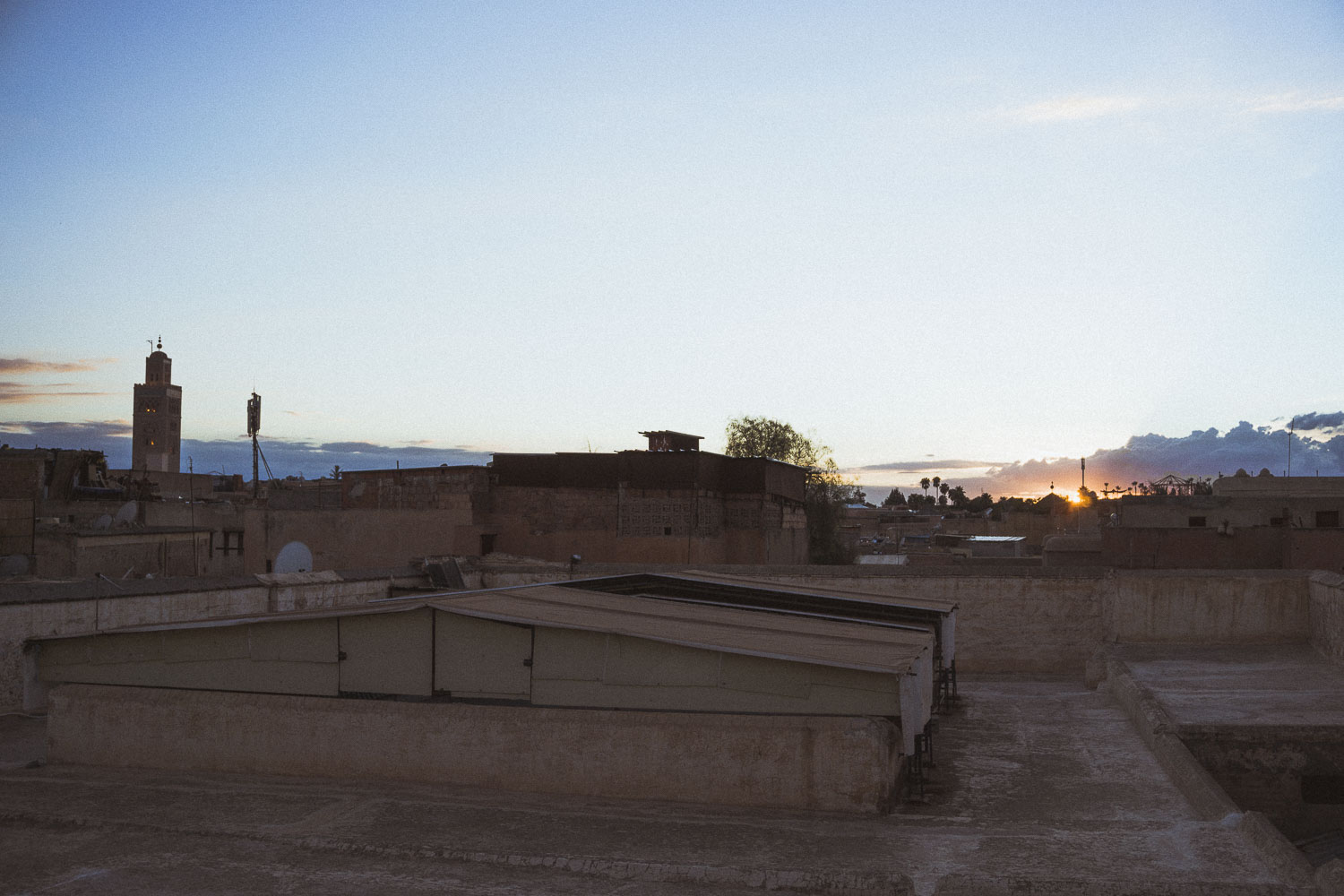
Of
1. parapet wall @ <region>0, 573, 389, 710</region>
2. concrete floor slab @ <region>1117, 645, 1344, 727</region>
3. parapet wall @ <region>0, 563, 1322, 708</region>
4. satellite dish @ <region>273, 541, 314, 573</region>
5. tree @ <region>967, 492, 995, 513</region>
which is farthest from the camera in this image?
tree @ <region>967, 492, 995, 513</region>

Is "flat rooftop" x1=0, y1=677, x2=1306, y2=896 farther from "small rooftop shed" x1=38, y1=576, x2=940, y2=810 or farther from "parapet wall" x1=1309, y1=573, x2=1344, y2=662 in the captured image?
"parapet wall" x1=1309, y1=573, x2=1344, y2=662

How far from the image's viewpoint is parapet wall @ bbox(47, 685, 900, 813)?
1041cm

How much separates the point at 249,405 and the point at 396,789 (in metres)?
39.5

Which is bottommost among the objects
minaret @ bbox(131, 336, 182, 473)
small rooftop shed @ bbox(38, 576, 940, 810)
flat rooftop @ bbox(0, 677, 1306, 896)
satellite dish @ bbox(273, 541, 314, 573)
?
flat rooftop @ bbox(0, 677, 1306, 896)

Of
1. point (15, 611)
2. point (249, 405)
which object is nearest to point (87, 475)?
point (249, 405)

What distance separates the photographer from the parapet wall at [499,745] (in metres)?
10.4

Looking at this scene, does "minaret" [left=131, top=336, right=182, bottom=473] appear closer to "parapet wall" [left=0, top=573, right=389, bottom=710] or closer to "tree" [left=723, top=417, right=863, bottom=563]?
"tree" [left=723, top=417, right=863, bottom=563]

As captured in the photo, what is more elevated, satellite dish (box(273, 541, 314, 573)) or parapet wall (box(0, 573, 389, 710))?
satellite dish (box(273, 541, 314, 573))

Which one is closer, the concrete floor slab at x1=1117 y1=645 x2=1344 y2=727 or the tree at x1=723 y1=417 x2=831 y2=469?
the concrete floor slab at x1=1117 y1=645 x2=1344 y2=727

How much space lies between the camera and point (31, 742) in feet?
43.4

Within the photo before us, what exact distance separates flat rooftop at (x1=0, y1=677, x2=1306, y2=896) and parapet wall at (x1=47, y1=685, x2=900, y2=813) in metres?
0.23

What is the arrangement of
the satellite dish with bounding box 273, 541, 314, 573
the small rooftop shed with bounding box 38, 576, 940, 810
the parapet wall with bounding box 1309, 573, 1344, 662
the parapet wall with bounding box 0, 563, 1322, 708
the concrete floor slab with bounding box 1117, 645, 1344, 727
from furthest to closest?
the parapet wall with bounding box 0, 563, 1322, 708, the satellite dish with bounding box 273, 541, 314, 573, the parapet wall with bounding box 1309, 573, 1344, 662, the concrete floor slab with bounding box 1117, 645, 1344, 727, the small rooftop shed with bounding box 38, 576, 940, 810

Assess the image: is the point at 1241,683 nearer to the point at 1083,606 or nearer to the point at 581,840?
the point at 1083,606

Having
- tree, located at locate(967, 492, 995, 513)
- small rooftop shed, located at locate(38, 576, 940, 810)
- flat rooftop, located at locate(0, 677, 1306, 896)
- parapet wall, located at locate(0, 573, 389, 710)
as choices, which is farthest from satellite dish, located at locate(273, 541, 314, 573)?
tree, located at locate(967, 492, 995, 513)
